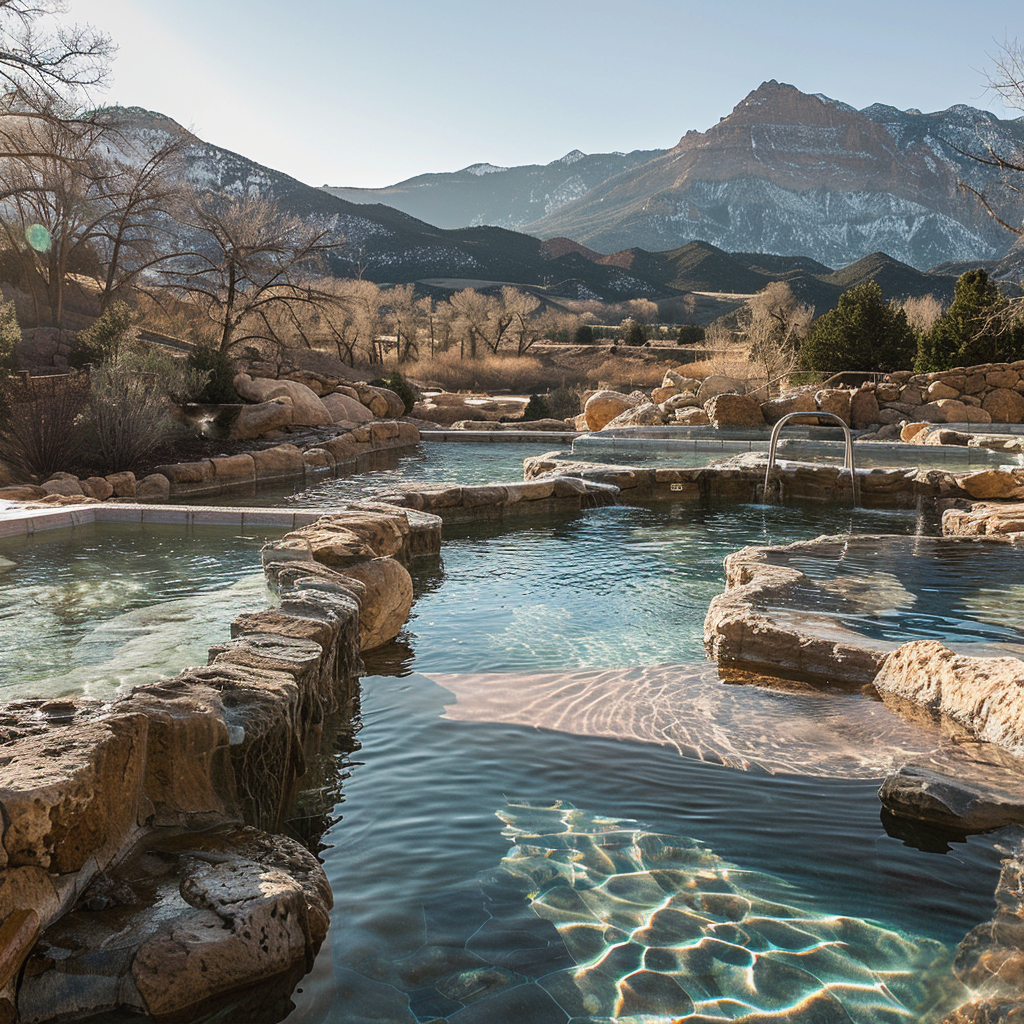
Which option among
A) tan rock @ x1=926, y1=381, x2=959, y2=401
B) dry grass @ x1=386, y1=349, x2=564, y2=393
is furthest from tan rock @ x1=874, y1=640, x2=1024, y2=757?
dry grass @ x1=386, y1=349, x2=564, y2=393

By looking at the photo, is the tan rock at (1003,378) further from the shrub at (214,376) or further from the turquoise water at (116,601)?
the turquoise water at (116,601)

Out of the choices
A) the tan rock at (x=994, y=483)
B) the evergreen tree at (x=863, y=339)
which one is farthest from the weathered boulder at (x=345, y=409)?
the evergreen tree at (x=863, y=339)

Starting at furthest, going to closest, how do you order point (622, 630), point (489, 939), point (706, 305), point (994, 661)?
point (706, 305)
point (622, 630)
point (994, 661)
point (489, 939)

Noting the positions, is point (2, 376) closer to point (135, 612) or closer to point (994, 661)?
point (135, 612)

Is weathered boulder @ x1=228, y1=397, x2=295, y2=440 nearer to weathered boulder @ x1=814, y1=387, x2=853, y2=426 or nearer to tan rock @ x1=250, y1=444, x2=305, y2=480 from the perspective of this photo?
tan rock @ x1=250, y1=444, x2=305, y2=480

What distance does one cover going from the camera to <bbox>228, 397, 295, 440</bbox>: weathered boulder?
1266cm

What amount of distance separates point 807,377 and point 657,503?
11.1 metres

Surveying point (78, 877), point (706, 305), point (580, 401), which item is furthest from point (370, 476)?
point (706, 305)

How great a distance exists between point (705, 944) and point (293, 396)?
13.3 meters

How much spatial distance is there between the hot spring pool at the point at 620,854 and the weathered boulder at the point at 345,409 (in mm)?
12041

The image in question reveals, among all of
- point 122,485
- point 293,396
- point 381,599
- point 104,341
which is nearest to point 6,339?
point 122,485

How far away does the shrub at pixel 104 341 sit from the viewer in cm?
1320

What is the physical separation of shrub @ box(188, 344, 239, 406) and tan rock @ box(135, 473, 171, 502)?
→ 12.9ft

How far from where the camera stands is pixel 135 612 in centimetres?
410
